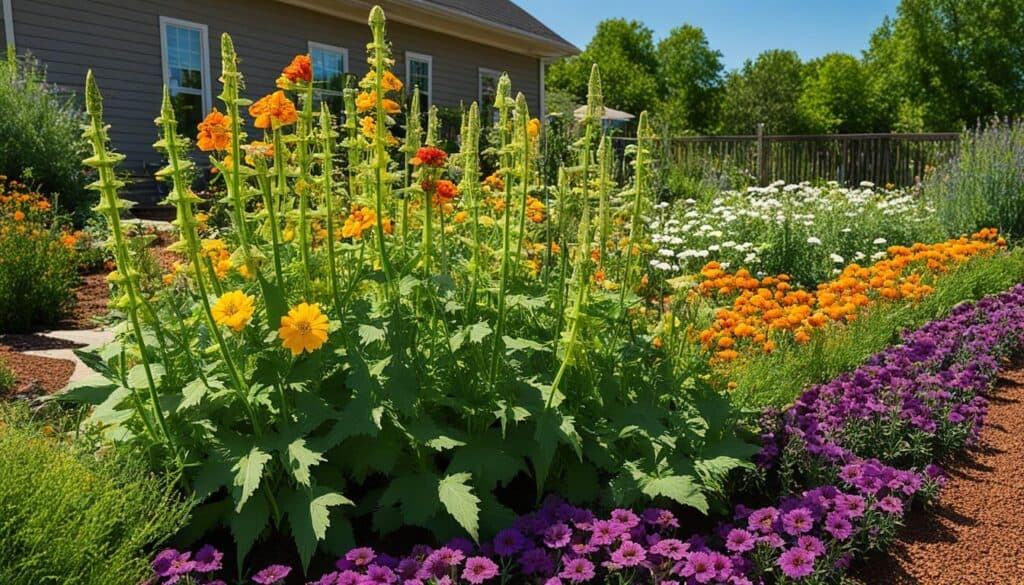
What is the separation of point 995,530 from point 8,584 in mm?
3018

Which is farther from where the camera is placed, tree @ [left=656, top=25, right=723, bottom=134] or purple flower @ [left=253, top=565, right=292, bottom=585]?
tree @ [left=656, top=25, right=723, bottom=134]

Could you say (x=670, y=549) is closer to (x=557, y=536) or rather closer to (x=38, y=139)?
(x=557, y=536)

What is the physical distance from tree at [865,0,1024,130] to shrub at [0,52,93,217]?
34.6m

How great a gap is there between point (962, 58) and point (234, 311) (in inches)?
1565

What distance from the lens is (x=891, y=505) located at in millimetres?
2521

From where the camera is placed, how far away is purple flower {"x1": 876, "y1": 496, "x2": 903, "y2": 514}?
98.6 inches

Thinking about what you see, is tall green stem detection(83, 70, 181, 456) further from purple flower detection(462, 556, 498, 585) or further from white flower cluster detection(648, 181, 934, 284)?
white flower cluster detection(648, 181, 934, 284)

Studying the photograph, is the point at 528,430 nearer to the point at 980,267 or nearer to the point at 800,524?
the point at 800,524

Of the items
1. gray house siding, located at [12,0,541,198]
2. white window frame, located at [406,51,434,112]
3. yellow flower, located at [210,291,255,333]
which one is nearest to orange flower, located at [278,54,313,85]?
yellow flower, located at [210,291,255,333]

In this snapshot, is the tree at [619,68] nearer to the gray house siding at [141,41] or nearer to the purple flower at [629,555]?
the gray house siding at [141,41]

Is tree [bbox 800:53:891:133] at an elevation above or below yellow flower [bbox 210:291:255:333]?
above

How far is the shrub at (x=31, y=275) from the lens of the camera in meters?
5.33

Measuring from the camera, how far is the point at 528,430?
2.51 metres

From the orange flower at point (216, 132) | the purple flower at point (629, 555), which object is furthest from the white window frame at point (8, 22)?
the purple flower at point (629, 555)
